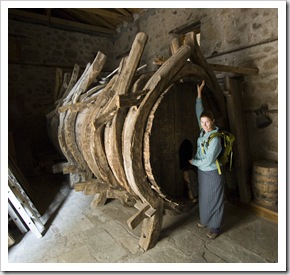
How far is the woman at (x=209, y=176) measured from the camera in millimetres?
2334

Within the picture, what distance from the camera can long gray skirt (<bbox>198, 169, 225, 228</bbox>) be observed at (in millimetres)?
2461

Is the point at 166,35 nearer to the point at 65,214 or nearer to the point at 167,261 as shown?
the point at 65,214

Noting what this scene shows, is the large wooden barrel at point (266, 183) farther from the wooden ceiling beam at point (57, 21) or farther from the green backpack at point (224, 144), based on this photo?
the wooden ceiling beam at point (57, 21)

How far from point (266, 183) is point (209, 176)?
1.11 m

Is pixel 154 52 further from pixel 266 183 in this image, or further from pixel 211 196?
pixel 211 196

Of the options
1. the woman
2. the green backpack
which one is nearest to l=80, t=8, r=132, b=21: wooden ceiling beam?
the woman

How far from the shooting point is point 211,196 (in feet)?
8.20

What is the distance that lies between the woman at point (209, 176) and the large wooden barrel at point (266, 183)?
91 cm

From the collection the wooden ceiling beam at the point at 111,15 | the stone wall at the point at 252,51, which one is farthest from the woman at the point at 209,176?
the wooden ceiling beam at the point at 111,15

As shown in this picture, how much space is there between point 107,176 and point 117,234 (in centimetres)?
78

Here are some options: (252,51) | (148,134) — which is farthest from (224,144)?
(252,51)

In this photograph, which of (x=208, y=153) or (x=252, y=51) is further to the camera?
(x=252, y=51)

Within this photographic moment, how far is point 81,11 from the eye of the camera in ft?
22.8
